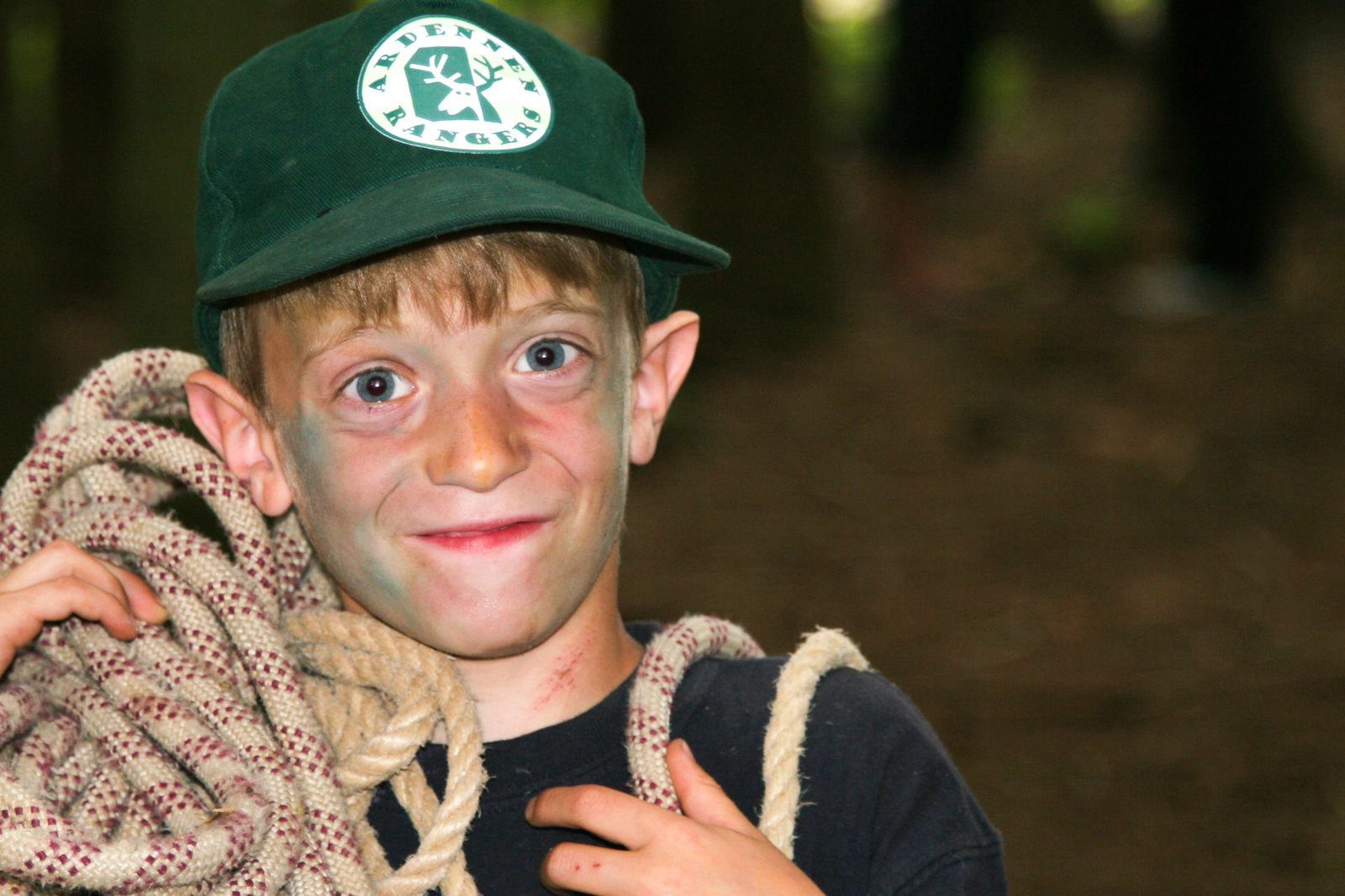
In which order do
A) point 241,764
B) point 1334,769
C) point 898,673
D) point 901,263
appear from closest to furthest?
point 241,764 → point 1334,769 → point 898,673 → point 901,263

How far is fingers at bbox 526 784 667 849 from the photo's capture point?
5.94ft

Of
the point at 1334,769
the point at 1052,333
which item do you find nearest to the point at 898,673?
the point at 1334,769

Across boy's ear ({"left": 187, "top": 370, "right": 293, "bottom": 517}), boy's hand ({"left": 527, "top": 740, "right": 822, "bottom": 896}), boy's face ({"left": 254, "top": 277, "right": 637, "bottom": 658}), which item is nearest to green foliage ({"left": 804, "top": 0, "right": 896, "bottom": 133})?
boy's ear ({"left": 187, "top": 370, "right": 293, "bottom": 517})

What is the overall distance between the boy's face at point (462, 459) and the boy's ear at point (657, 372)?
15 cm

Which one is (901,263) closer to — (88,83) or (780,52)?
(780,52)

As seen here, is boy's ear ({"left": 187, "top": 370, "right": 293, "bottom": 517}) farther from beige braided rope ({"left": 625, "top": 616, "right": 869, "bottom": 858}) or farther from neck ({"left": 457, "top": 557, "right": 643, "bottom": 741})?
beige braided rope ({"left": 625, "top": 616, "right": 869, "bottom": 858})

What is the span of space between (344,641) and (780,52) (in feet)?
20.3

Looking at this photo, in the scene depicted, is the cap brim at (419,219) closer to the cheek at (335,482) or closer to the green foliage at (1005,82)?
the cheek at (335,482)

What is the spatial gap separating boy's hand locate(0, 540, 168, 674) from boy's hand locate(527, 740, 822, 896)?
0.59m

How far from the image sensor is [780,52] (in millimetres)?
7730

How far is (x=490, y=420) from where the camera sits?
1867 mm

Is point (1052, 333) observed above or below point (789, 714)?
below

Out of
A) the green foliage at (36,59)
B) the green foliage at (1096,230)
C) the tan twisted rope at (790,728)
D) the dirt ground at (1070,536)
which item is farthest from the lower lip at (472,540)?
the green foliage at (36,59)

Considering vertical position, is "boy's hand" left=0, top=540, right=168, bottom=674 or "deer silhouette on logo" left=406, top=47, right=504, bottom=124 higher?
"deer silhouette on logo" left=406, top=47, right=504, bottom=124
